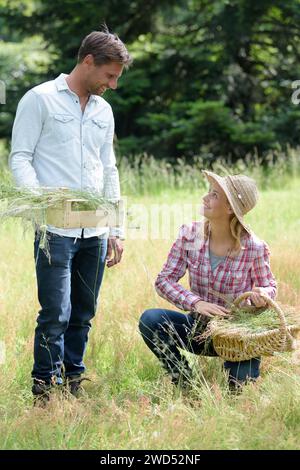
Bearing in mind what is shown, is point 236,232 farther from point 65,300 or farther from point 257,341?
point 65,300

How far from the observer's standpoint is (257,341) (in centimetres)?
354

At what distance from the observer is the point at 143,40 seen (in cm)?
1159

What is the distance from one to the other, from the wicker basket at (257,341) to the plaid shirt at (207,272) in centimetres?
20

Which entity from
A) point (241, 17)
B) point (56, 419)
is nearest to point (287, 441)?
point (56, 419)

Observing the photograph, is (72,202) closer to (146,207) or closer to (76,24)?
(146,207)

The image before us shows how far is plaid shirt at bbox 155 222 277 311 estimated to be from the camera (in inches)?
152

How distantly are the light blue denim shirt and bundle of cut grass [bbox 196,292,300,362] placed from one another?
73cm

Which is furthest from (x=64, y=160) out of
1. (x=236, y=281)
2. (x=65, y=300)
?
(x=236, y=281)

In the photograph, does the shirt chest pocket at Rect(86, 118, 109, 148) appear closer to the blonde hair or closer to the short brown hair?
the short brown hair

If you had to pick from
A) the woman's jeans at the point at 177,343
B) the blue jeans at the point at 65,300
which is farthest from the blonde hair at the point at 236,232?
the blue jeans at the point at 65,300

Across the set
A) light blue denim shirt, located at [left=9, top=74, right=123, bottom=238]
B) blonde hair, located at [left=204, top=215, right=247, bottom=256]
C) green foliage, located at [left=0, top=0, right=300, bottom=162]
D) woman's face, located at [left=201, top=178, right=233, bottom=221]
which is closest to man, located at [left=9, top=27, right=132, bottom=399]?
light blue denim shirt, located at [left=9, top=74, right=123, bottom=238]

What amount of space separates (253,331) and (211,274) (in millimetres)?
427

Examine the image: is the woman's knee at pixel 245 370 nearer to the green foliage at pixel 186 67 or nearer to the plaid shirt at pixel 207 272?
the plaid shirt at pixel 207 272

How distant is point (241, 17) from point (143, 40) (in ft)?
5.68
